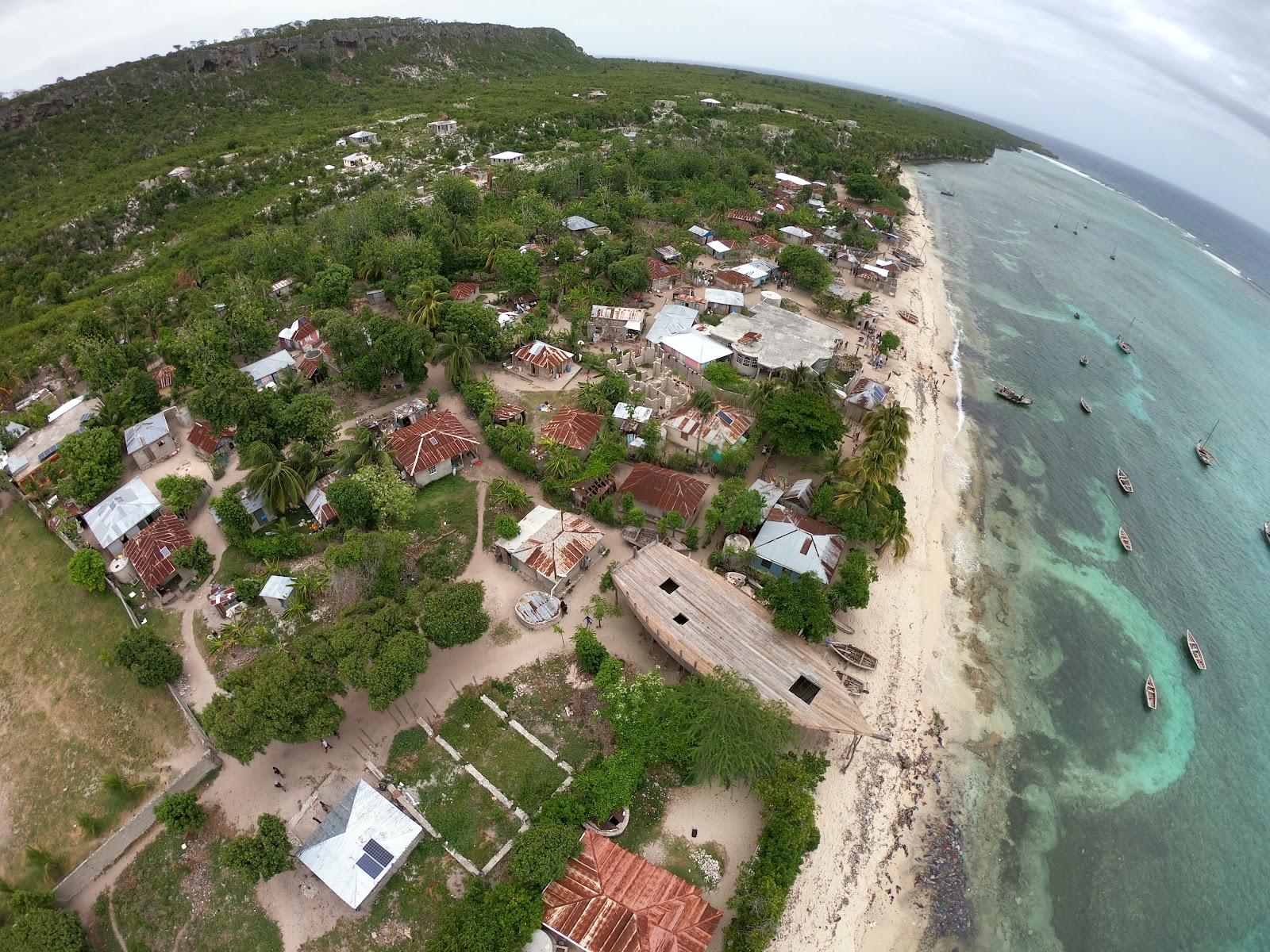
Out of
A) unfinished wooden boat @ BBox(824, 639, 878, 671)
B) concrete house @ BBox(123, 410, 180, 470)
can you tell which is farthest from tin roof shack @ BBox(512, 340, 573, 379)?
unfinished wooden boat @ BBox(824, 639, 878, 671)

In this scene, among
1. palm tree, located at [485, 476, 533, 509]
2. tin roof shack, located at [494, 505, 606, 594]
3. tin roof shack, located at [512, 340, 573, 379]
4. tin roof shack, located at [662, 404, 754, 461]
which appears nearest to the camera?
tin roof shack, located at [494, 505, 606, 594]

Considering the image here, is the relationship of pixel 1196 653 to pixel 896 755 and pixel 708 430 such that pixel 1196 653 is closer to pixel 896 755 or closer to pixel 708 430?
pixel 896 755

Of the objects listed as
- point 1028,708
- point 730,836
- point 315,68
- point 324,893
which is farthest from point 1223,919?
point 315,68

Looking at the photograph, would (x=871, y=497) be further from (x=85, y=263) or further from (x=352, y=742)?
(x=85, y=263)

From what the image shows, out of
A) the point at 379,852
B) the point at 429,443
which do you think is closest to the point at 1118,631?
the point at 379,852

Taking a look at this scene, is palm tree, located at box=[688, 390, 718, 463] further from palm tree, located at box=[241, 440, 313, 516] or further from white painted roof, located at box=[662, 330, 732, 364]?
palm tree, located at box=[241, 440, 313, 516]

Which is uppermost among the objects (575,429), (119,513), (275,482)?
(575,429)
